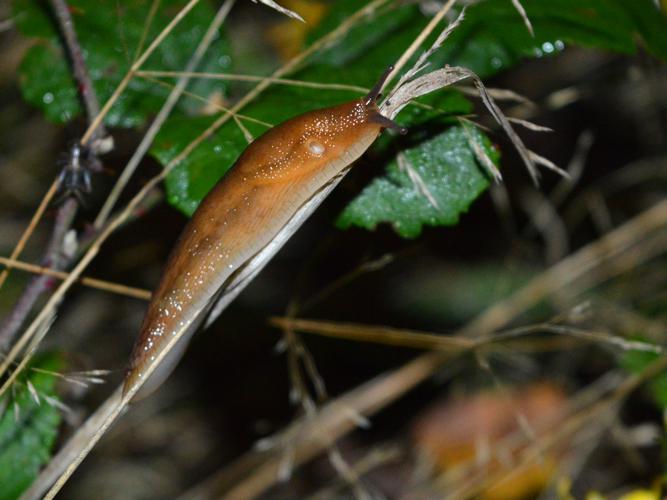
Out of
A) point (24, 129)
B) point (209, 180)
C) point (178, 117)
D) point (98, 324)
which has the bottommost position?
point (98, 324)

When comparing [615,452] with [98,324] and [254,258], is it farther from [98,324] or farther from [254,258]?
[98,324]

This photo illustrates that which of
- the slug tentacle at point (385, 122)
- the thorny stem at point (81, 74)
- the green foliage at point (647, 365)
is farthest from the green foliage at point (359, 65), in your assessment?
the green foliage at point (647, 365)

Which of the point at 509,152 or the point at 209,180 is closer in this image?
the point at 209,180

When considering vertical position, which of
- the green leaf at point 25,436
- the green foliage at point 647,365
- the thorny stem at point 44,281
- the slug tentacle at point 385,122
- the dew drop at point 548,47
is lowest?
the green foliage at point 647,365

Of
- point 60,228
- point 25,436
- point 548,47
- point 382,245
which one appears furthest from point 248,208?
point 382,245

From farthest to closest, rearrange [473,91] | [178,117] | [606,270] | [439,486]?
[606,270], [439,486], [178,117], [473,91]

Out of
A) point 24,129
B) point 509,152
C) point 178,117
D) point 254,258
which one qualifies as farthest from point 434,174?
point 24,129

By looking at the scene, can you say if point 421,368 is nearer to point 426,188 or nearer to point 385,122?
point 426,188

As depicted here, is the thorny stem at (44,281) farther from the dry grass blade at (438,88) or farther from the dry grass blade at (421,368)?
the dry grass blade at (421,368)
